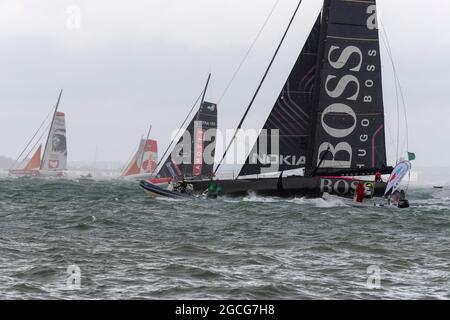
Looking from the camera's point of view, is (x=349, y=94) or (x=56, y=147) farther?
(x=56, y=147)

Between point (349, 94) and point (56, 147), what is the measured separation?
70.9 meters

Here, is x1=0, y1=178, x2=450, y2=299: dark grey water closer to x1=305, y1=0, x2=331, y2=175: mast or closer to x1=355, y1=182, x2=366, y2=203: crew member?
x1=355, y1=182, x2=366, y2=203: crew member

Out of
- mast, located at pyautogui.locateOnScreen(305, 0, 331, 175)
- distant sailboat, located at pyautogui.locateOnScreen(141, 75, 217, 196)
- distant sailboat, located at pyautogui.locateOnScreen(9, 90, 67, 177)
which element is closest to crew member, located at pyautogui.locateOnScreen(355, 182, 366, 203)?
mast, located at pyautogui.locateOnScreen(305, 0, 331, 175)

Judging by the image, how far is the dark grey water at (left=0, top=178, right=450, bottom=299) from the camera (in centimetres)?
1216

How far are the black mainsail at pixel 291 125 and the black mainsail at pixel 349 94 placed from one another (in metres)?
0.84

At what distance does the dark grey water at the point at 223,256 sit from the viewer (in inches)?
479

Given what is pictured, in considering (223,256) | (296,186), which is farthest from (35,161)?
(223,256)

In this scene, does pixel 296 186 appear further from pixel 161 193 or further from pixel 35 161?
pixel 35 161

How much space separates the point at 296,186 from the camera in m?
36.0

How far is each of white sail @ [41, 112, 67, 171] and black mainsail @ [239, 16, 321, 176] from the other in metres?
65.5

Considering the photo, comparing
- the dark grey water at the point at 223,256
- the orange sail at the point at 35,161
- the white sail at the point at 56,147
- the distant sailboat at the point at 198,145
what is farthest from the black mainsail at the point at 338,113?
the orange sail at the point at 35,161

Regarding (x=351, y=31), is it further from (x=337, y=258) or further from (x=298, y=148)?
(x=337, y=258)

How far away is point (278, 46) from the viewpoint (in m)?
38.3
